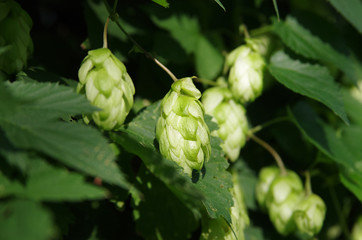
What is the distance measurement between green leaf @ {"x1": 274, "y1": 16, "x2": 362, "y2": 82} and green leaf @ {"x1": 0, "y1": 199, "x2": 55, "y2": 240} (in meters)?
1.41

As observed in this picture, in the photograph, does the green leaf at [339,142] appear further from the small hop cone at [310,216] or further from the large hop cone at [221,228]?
the large hop cone at [221,228]

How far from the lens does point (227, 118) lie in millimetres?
1495

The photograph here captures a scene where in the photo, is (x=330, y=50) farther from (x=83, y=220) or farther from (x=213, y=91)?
(x=83, y=220)

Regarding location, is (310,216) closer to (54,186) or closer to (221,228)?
(221,228)

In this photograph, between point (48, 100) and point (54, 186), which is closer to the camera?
point (54, 186)

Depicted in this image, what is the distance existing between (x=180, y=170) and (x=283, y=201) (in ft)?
2.55

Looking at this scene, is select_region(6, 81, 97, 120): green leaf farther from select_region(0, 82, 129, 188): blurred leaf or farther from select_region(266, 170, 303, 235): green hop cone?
select_region(266, 170, 303, 235): green hop cone

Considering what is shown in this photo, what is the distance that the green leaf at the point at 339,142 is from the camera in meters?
1.70

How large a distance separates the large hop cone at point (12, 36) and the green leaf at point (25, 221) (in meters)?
0.64

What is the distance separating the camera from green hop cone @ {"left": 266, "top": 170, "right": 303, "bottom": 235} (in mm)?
1675

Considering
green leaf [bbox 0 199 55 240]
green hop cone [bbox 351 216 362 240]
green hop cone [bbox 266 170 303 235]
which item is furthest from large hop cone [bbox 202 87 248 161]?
green hop cone [bbox 351 216 362 240]

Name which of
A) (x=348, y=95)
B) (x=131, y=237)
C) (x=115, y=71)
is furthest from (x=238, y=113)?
(x=348, y=95)

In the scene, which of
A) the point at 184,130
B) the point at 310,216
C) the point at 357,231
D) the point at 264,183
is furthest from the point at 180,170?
the point at 357,231

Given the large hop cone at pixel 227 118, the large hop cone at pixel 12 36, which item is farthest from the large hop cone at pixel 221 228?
the large hop cone at pixel 12 36
